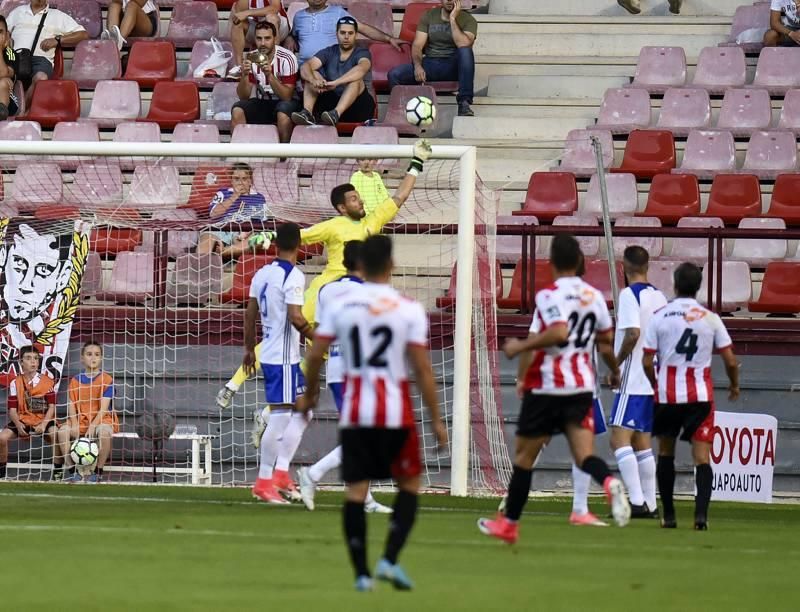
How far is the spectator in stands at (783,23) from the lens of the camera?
17.8 m

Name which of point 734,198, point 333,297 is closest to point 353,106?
point 734,198

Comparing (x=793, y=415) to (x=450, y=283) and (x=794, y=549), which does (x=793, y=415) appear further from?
(x=794, y=549)

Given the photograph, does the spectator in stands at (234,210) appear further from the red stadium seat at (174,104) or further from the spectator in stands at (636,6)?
the spectator in stands at (636,6)

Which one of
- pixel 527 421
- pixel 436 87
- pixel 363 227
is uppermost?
pixel 436 87

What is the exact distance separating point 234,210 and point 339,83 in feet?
9.72

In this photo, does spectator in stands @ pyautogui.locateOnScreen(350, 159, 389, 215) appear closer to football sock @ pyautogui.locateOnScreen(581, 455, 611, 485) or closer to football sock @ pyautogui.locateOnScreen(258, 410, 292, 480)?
football sock @ pyautogui.locateOnScreen(258, 410, 292, 480)

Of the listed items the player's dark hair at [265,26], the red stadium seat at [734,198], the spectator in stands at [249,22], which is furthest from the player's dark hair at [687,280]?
the spectator in stands at [249,22]

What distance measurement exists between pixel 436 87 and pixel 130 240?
14.9 feet

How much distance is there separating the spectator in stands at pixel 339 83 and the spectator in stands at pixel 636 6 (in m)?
3.56

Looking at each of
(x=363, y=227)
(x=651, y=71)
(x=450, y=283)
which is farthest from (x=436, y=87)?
(x=363, y=227)

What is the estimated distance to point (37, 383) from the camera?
14844mm

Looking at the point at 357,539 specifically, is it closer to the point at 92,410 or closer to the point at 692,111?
the point at 92,410

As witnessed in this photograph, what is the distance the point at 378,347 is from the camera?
22.0 feet

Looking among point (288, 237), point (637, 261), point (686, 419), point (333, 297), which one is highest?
point (288, 237)
